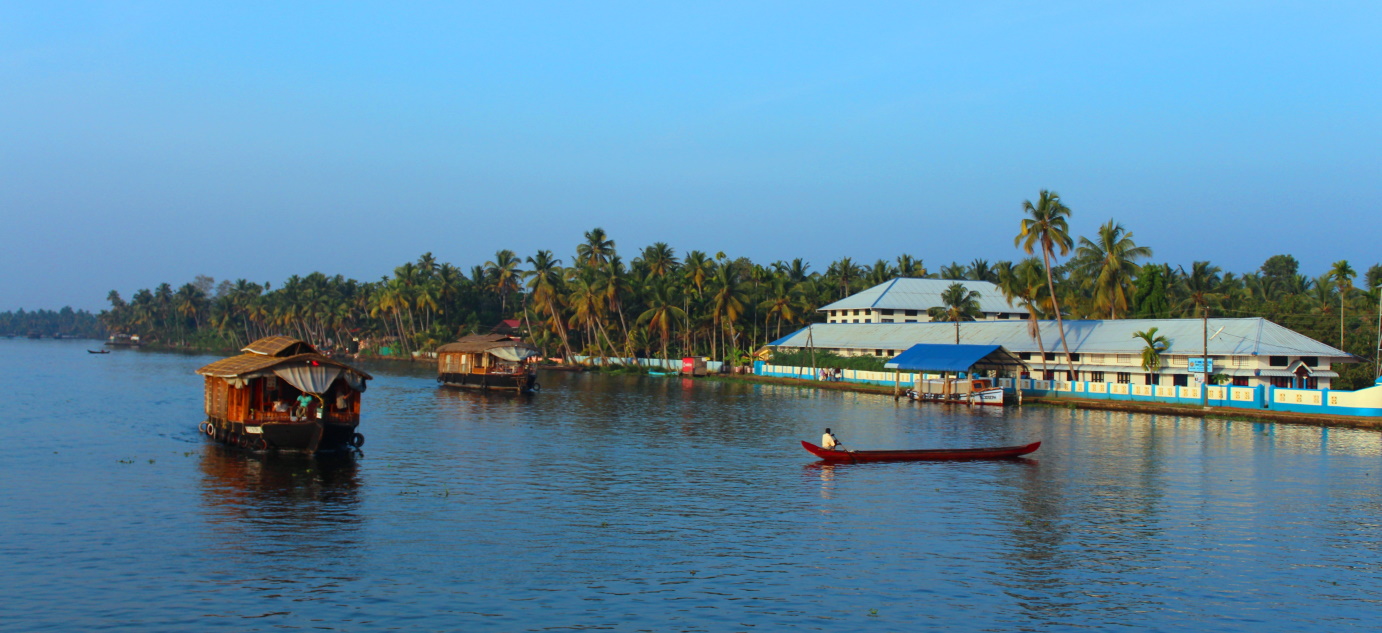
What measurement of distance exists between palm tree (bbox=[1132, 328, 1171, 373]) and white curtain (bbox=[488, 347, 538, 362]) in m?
44.2

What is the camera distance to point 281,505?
27734 millimetres

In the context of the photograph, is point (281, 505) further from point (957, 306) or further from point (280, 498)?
point (957, 306)

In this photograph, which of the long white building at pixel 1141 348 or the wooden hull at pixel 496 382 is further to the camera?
the wooden hull at pixel 496 382

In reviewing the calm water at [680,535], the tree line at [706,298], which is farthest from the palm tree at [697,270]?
the calm water at [680,535]

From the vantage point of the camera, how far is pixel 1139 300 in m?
85.2

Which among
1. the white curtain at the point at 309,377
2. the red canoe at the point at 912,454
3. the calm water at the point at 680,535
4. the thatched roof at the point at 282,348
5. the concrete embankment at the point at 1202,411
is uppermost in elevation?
the thatched roof at the point at 282,348

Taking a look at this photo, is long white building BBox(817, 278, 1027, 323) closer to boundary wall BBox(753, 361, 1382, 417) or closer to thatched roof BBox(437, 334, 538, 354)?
boundary wall BBox(753, 361, 1382, 417)

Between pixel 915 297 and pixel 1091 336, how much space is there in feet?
103

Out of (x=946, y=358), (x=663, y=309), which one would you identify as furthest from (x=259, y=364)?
(x=663, y=309)

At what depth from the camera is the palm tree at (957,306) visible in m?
84.2

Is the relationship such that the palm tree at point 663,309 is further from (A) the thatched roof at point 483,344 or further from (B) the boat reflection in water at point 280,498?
(B) the boat reflection in water at point 280,498

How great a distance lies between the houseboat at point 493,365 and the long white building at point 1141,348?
29.8 metres

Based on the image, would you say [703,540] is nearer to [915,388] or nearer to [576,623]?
[576,623]

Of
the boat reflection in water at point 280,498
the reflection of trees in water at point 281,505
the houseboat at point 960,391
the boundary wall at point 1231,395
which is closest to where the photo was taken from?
the reflection of trees in water at point 281,505
